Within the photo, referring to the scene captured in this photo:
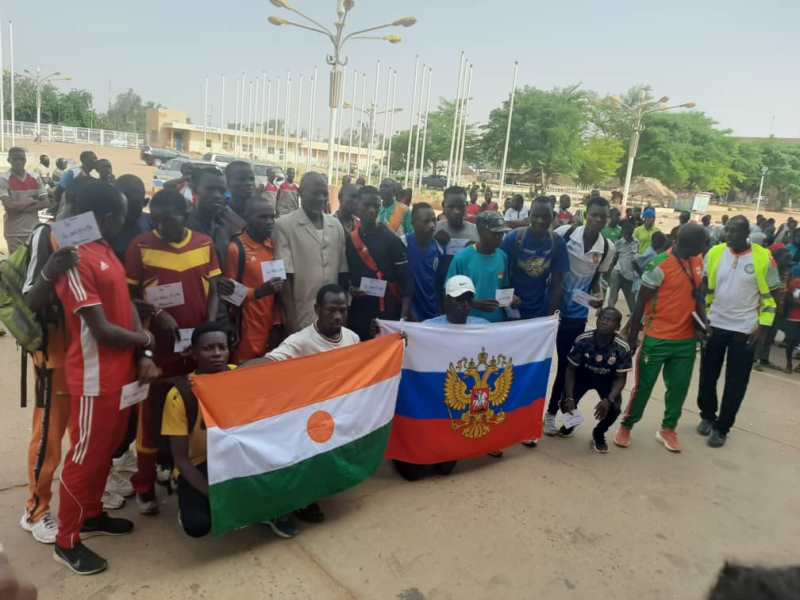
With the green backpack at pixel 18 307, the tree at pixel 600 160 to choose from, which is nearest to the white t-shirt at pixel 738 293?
the green backpack at pixel 18 307

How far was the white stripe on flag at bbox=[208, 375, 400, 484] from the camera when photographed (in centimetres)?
287

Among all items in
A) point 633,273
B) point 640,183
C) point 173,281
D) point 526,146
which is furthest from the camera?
point 640,183

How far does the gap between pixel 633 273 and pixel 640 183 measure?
40.9 meters

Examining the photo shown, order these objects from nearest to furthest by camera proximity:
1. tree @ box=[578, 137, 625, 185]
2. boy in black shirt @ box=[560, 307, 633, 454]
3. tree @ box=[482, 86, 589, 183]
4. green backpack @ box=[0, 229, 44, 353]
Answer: green backpack @ box=[0, 229, 44, 353] → boy in black shirt @ box=[560, 307, 633, 454] → tree @ box=[482, 86, 589, 183] → tree @ box=[578, 137, 625, 185]

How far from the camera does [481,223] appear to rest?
438 cm

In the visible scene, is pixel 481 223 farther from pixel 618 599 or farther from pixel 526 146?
pixel 526 146

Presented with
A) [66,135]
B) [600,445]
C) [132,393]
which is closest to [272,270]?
[132,393]

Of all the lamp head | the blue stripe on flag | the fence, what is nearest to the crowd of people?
the blue stripe on flag

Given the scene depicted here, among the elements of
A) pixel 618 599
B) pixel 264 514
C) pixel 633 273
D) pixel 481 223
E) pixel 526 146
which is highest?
pixel 526 146

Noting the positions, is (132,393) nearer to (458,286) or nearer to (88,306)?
(88,306)

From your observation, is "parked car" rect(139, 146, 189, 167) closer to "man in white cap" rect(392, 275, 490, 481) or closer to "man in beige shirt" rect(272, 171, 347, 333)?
"man in beige shirt" rect(272, 171, 347, 333)

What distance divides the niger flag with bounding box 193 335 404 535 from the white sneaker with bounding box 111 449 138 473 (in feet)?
4.08

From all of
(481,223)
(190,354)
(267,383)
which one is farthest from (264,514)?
(481,223)

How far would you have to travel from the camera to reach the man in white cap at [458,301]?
3.99m
